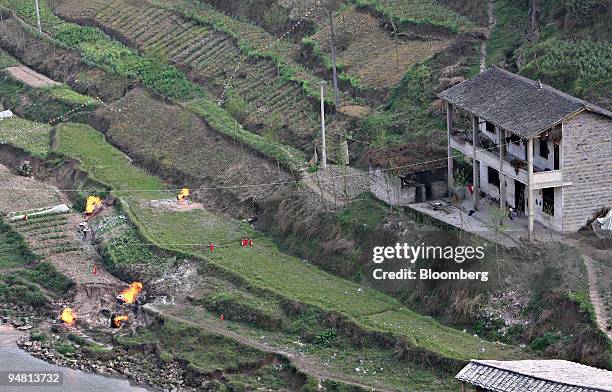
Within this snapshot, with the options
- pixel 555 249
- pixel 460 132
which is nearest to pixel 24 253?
pixel 460 132

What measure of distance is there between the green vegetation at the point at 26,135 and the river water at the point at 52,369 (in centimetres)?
2100

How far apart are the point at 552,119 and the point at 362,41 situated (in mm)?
27538

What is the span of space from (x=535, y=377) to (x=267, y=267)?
69.0ft

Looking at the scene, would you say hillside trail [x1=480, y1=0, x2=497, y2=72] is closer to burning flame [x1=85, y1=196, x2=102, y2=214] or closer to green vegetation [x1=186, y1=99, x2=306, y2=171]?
green vegetation [x1=186, y1=99, x2=306, y2=171]

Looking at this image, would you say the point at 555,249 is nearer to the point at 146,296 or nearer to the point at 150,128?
the point at 146,296

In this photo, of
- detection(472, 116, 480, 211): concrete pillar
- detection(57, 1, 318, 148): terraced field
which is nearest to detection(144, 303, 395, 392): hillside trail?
detection(472, 116, 480, 211): concrete pillar

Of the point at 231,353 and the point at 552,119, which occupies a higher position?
the point at 552,119

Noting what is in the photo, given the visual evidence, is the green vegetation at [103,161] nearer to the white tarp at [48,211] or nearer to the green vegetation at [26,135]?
the green vegetation at [26,135]

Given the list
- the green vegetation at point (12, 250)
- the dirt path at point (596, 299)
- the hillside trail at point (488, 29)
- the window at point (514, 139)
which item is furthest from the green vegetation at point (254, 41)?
the dirt path at point (596, 299)

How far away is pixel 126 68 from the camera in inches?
3578

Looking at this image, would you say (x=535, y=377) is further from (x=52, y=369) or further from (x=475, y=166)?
(x=52, y=369)

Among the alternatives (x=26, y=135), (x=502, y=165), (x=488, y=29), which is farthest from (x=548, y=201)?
(x=26, y=135)

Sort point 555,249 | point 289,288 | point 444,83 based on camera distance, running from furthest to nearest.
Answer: point 444,83 → point 289,288 → point 555,249

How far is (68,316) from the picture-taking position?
208ft
